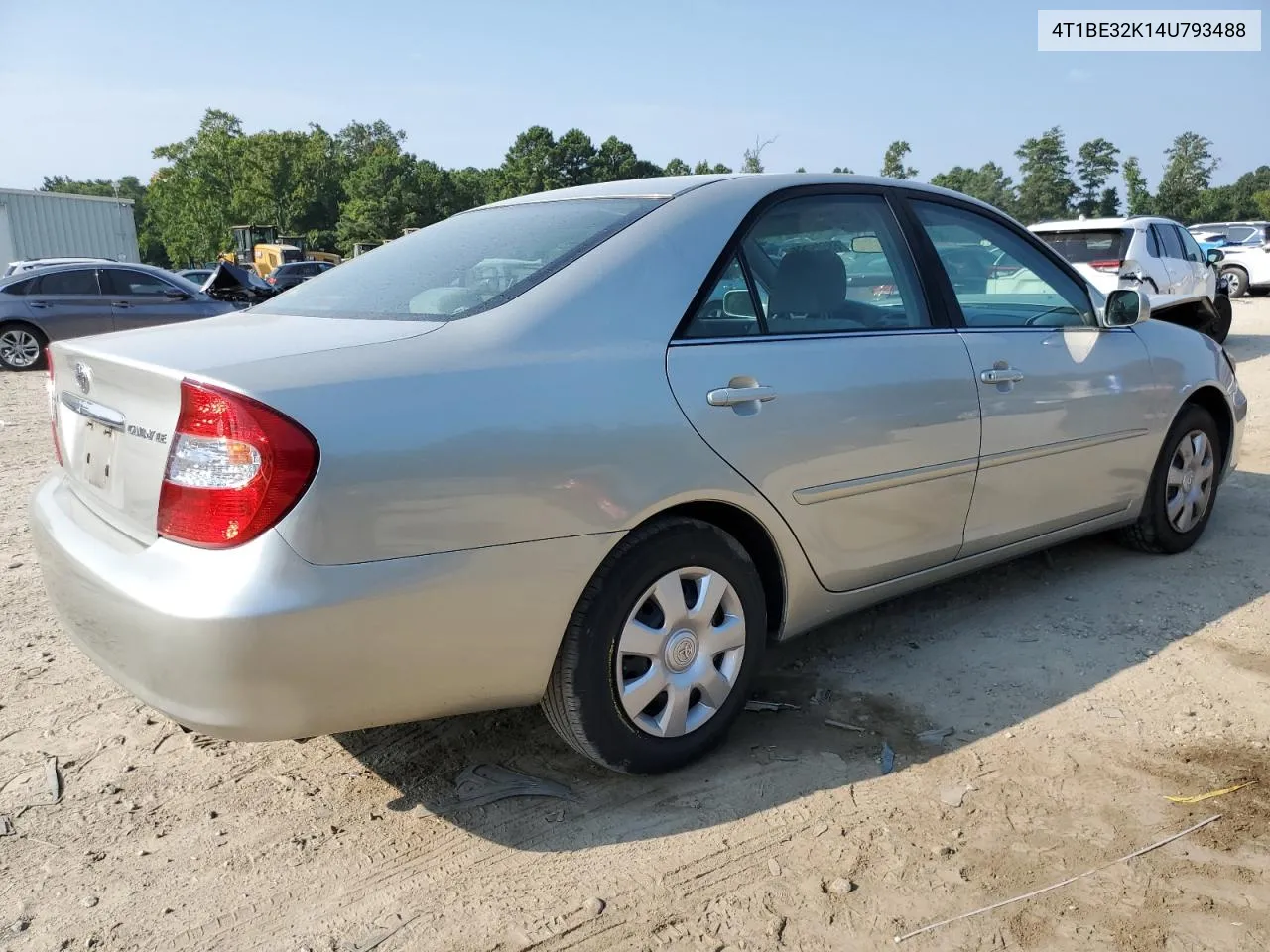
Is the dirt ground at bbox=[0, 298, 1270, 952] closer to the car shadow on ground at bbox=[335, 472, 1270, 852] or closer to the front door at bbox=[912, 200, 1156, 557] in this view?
the car shadow on ground at bbox=[335, 472, 1270, 852]

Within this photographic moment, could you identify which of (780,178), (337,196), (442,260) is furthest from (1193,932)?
(337,196)

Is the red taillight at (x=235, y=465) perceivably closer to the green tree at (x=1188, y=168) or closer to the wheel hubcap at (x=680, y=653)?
the wheel hubcap at (x=680, y=653)

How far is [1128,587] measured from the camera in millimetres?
4145

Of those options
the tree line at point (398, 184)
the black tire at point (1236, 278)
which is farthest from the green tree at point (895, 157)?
the black tire at point (1236, 278)

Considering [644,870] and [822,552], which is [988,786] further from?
[644,870]

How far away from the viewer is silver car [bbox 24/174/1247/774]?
6.69 ft

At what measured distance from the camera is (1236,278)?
21.3 m

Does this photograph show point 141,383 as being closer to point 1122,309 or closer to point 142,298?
point 1122,309

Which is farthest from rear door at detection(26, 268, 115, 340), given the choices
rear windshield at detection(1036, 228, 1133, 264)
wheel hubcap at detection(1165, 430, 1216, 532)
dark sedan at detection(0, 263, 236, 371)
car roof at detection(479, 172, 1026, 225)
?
wheel hubcap at detection(1165, 430, 1216, 532)

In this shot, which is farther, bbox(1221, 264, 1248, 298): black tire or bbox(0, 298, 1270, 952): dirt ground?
bbox(1221, 264, 1248, 298): black tire

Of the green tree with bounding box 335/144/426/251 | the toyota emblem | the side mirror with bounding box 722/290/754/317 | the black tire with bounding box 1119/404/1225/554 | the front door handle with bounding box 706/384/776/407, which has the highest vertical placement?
the green tree with bounding box 335/144/426/251

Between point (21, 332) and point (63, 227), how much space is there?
1606 cm

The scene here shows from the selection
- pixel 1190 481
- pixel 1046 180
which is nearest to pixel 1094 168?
pixel 1046 180

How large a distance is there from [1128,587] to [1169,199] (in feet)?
261
